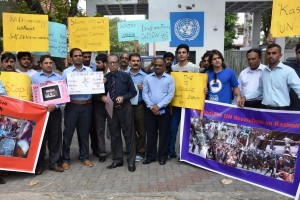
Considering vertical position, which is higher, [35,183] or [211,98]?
[211,98]

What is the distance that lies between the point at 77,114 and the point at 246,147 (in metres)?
2.70

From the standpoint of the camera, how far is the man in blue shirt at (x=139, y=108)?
584cm

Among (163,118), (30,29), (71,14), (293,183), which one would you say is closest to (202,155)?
(163,118)

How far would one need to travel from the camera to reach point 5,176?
5.38m

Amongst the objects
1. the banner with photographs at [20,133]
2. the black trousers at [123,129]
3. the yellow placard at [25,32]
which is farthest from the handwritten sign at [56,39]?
the black trousers at [123,129]

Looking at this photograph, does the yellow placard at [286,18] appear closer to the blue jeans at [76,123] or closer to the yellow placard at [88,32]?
the yellow placard at [88,32]

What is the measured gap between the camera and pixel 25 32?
19.4 ft

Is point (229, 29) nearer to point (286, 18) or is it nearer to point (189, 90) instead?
point (189, 90)

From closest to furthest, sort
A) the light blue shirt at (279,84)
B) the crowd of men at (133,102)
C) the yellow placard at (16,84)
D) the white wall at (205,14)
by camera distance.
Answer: the light blue shirt at (279,84)
the yellow placard at (16,84)
the crowd of men at (133,102)
the white wall at (205,14)

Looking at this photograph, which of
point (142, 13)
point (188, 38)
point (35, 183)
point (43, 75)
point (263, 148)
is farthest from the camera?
point (142, 13)

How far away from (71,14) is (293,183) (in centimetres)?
843

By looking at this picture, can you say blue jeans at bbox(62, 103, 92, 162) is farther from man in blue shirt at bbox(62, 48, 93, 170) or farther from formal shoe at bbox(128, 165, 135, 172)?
formal shoe at bbox(128, 165, 135, 172)

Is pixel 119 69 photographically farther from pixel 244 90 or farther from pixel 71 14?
pixel 71 14

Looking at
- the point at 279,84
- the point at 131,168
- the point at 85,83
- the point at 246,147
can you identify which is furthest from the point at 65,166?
the point at 279,84
